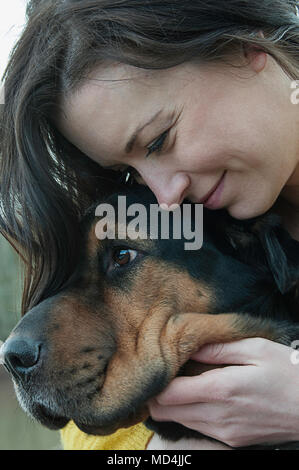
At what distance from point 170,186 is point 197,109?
237 millimetres

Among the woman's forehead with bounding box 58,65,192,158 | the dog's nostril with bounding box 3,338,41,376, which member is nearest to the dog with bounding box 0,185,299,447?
the dog's nostril with bounding box 3,338,41,376

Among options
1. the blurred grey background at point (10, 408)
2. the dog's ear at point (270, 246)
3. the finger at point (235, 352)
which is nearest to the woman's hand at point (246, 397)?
the finger at point (235, 352)

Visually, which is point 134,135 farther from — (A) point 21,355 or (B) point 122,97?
(A) point 21,355

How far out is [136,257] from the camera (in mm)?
1672

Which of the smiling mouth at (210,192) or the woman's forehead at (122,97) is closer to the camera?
the woman's forehead at (122,97)

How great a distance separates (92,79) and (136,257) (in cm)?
54

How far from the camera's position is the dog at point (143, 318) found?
1.47m

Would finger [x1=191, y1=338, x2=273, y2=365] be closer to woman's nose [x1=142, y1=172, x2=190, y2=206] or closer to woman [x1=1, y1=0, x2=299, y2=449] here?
woman [x1=1, y1=0, x2=299, y2=449]

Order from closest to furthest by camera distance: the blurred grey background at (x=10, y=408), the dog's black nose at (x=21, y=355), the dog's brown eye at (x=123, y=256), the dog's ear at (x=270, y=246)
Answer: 1. the dog's black nose at (x=21, y=355)
2. the dog's ear at (x=270, y=246)
3. the dog's brown eye at (x=123, y=256)
4. the blurred grey background at (x=10, y=408)

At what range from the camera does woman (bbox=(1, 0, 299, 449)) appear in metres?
1.50

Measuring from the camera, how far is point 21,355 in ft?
4.76

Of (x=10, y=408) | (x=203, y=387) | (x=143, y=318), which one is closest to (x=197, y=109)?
(x=143, y=318)

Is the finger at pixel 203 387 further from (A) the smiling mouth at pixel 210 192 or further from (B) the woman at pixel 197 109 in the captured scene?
(A) the smiling mouth at pixel 210 192

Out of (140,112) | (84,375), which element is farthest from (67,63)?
(84,375)
